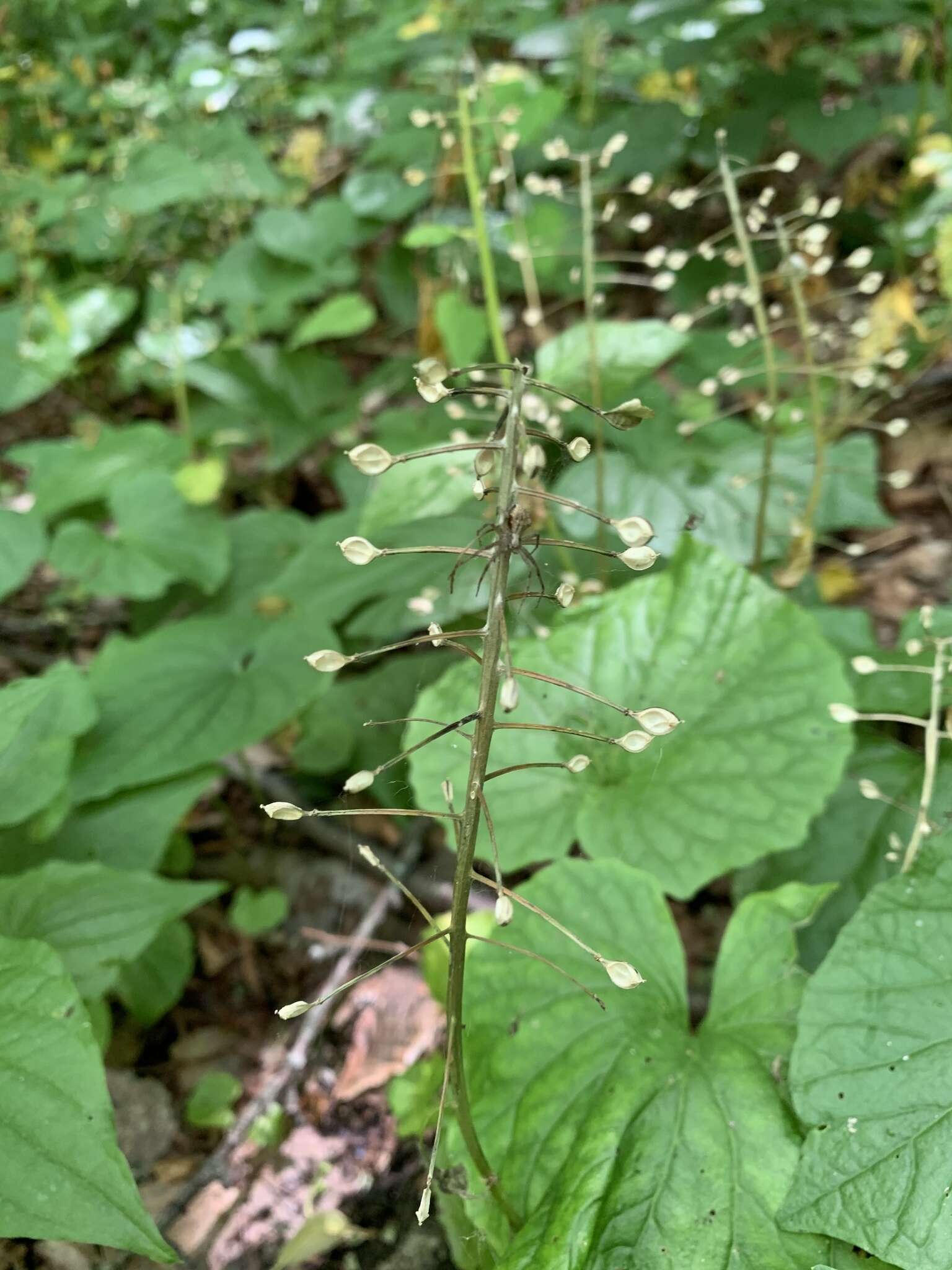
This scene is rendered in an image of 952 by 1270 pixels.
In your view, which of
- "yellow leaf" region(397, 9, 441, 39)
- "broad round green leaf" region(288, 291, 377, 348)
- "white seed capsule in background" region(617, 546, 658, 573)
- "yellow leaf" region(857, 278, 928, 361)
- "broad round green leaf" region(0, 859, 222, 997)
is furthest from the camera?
"yellow leaf" region(397, 9, 441, 39)

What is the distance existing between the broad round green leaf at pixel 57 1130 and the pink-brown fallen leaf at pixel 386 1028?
692 mm

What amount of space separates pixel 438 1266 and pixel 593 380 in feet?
4.44

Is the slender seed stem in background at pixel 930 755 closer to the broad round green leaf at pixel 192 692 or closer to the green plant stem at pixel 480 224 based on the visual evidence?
the green plant stem at pixel 480 224

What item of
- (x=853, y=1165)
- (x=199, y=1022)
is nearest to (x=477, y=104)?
(x=199, y=1022)

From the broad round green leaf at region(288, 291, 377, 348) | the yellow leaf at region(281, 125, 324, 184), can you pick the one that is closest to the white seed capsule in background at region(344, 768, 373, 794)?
the broad round green leaf at region(288, 291, 377, 348)

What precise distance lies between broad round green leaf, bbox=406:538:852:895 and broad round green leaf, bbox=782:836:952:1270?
23cm

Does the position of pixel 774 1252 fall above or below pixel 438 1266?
above

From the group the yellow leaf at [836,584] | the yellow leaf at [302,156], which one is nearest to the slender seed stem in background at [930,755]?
the yellow leaf at [836,584]

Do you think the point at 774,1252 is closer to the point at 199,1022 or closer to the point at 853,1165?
the point at 853,1165

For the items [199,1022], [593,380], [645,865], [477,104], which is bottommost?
[199,1022]

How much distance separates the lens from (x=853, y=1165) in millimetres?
806

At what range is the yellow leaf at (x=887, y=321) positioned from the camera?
6.28 ft

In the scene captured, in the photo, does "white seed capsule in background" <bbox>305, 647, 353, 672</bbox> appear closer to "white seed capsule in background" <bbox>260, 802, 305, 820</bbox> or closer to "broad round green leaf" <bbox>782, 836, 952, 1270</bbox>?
"white seed capsule in background" <bbox>260, 802, 305, 820</bbox>

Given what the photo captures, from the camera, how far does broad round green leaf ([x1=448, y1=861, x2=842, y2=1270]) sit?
83 centimetres
